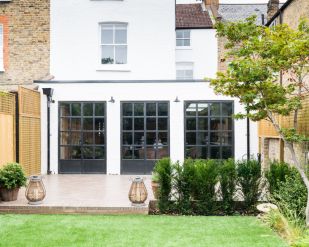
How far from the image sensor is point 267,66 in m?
9.50

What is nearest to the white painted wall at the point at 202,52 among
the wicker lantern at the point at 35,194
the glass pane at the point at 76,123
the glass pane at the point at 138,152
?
the glass pane at the point at 138,152

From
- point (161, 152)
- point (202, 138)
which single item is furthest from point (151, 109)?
point (202, 138)

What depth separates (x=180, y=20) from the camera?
32.0m

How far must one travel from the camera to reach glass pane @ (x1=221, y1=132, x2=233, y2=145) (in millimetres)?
18516

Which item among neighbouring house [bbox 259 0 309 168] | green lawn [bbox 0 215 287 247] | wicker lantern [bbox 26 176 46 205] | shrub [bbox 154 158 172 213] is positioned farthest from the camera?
neighbouring house [bbox 259 0 309 168]

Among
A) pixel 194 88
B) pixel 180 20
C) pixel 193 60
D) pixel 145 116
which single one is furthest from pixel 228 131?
pixel 180 20

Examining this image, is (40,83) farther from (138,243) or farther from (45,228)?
(138,243)

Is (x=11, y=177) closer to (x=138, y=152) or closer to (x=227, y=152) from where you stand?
(x=138, y=152)

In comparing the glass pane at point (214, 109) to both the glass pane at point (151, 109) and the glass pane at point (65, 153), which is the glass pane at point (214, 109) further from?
the glass pane at point (65, 153)

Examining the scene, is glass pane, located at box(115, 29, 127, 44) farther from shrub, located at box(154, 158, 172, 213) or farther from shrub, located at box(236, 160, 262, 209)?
shrub, located at box(236, 160, 262, 209)

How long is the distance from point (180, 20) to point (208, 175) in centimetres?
2265

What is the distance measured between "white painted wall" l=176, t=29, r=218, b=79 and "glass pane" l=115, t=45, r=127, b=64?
410 inches

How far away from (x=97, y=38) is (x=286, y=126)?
9.98 meters

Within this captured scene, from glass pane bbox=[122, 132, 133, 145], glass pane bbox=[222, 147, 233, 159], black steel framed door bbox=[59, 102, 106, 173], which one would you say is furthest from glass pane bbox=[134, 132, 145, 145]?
glass pane bbox=[222, 147, 233, 159]
